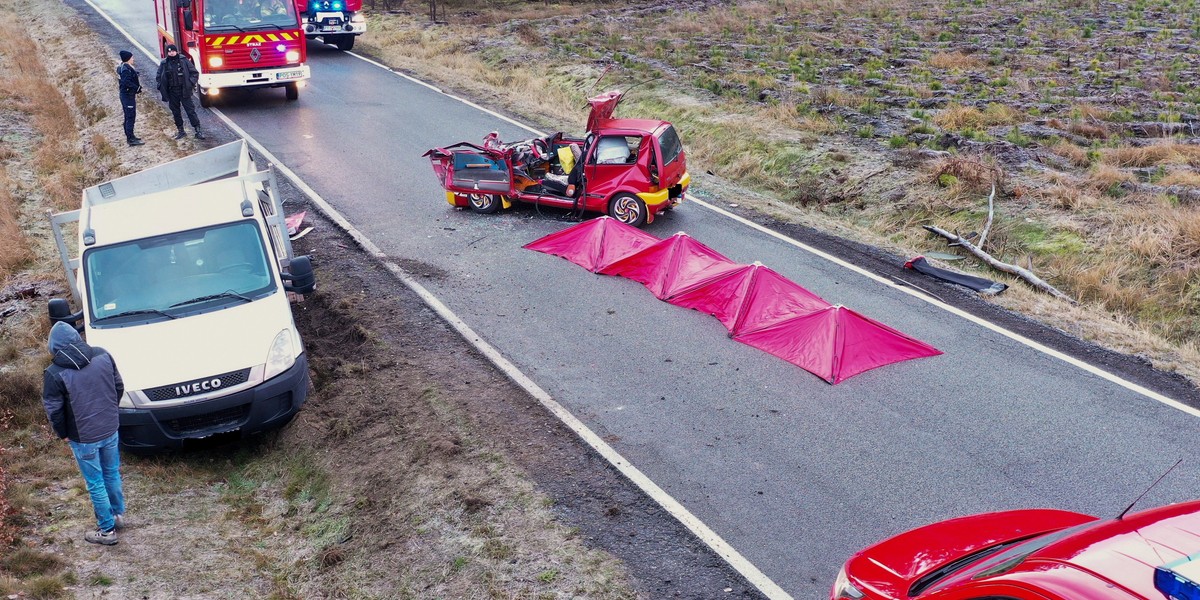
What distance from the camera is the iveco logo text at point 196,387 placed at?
7.84 meters

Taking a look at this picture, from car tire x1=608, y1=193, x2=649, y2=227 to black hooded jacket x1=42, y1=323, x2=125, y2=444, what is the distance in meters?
7.85

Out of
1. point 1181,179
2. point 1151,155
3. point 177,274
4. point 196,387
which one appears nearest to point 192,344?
point 196,387

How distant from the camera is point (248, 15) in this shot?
20109 millimetres

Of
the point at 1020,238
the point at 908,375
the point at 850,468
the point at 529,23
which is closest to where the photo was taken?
the point at 850,468

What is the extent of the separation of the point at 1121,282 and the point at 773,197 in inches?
223

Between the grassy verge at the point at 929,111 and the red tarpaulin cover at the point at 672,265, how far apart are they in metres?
3.41

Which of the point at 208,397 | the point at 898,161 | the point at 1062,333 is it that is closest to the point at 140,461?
the point at 208,397

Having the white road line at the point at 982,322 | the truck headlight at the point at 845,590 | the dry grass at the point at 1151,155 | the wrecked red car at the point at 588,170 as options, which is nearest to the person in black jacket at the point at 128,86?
the wrecked red car at the point at 588,170

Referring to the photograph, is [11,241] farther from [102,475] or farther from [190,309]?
[102,475]

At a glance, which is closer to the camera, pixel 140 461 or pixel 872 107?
pixel 140 461

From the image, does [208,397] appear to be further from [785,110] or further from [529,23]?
[529,23]

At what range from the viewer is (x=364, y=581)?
6.63 meters

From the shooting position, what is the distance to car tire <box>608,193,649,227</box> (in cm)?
1337

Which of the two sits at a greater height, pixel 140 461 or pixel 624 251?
pixel 624 251
